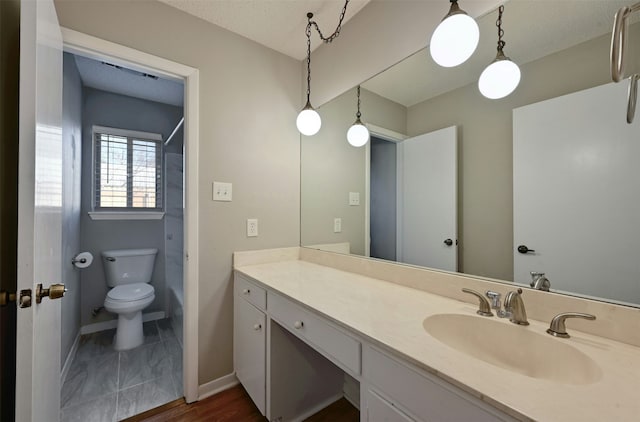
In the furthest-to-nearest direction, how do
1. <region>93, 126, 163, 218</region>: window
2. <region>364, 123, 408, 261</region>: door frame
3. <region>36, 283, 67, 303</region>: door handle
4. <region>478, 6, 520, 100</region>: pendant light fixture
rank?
<region>93, 126, 163, 218</region>: window, <region>364, 123, 408, 261</region>: door frame, <region>478, 6, 520, 100</region>: pendant light fixture, <region>36, 283, 67, 303</region>: door handle

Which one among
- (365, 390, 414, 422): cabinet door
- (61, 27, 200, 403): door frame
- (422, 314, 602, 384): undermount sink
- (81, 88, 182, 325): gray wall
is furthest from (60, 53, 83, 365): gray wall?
(422, 314, 602, 384): undermount sink

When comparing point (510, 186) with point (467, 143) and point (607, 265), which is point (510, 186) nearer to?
point (467, 143)

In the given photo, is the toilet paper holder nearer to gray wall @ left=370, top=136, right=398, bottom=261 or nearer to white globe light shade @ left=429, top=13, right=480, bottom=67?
gray wall @ left=370, top=136, right=398, bottom=261

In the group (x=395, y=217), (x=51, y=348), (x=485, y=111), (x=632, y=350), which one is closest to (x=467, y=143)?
(x=485, y=111)

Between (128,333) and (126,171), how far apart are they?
1.60 m

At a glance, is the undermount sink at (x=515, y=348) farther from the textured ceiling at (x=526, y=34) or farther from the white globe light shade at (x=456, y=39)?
the white globe light shade at (x=456, y=39)

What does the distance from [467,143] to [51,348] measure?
6.18ft

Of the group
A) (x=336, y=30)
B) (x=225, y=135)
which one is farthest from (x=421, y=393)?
(x=336, y=30)

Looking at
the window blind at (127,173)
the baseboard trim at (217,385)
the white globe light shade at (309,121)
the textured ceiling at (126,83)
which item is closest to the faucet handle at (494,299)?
the white globe light shade at (309,121)

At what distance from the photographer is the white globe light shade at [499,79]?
987 millimetres

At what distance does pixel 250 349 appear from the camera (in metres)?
1.47

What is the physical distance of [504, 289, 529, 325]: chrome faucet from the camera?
835 mm

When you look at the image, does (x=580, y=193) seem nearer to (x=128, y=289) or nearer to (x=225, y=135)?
(x=225, y=135)

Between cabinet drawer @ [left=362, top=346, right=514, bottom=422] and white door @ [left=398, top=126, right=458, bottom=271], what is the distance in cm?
63
